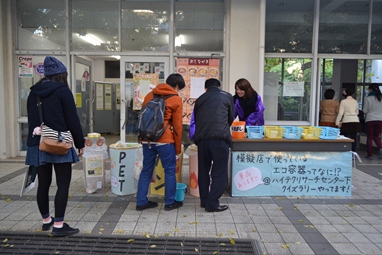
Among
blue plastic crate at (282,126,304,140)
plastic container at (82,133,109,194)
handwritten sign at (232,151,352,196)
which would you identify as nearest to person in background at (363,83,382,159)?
handwritten sign at (232,151,352,196)

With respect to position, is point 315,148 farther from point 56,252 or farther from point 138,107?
point 138,107

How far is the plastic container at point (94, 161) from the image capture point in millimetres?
4676

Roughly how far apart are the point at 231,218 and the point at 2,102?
575 centimetres

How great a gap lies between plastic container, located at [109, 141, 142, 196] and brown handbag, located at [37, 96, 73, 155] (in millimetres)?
1463

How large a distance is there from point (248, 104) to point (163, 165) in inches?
71.6

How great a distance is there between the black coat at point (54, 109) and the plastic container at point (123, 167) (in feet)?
4.52

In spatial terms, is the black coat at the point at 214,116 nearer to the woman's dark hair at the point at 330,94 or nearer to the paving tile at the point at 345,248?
the paving tile at the point at 345,248

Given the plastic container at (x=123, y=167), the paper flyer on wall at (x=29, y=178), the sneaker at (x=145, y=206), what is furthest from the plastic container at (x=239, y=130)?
the paper flyer on wall at (x=29, y=178)

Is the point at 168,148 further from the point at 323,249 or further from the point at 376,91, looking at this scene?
the point at 376,91

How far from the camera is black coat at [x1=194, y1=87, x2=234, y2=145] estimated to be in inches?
154

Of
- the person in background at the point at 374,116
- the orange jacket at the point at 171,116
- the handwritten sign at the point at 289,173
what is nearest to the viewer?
the orange jacket at the point at 171,116

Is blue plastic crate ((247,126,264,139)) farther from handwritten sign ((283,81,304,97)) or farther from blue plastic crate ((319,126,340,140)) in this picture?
handwritten sign ((283,81,304,97))

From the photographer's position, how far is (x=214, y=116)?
392cm

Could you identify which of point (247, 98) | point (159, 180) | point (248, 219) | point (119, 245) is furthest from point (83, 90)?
point (248, 219)
